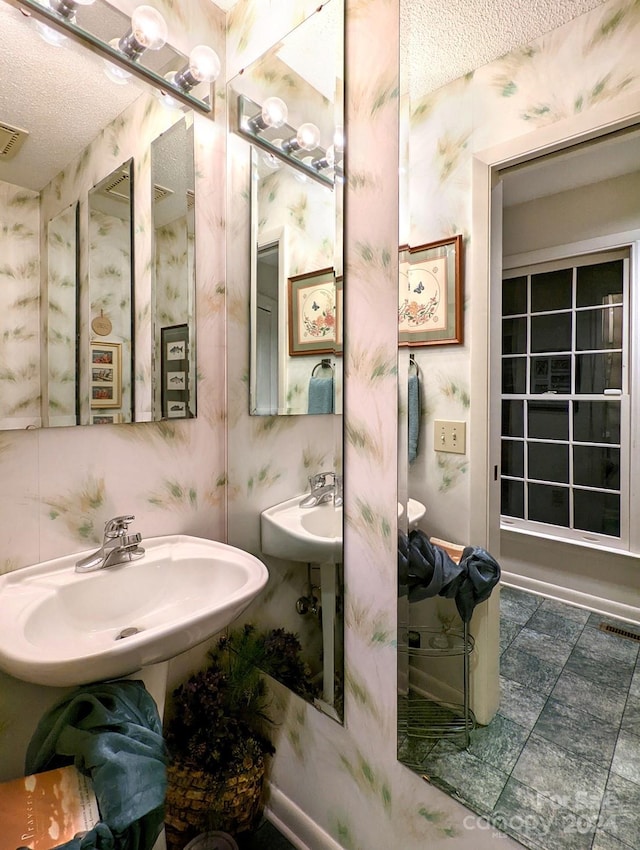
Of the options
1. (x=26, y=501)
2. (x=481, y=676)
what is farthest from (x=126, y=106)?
(x=481, y=676)

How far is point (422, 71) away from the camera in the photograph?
0.97m

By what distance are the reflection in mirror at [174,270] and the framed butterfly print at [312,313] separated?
0.35m

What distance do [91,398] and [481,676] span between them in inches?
44.6

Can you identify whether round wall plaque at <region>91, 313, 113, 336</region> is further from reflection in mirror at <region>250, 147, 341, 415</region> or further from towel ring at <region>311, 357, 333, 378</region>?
towel ring at <region>311, 357, 333, 378</region>

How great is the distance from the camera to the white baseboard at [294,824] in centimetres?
124

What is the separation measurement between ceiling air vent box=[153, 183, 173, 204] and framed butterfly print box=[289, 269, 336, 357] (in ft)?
1.51

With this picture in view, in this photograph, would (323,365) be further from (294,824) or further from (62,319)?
(294,824)

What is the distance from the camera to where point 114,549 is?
44.9 inches

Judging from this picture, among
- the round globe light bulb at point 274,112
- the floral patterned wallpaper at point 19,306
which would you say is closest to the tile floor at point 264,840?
the floral patterned wallpaper at point 19,306

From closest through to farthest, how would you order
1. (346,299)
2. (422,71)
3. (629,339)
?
(629,339)
(422,71)
(346,299)

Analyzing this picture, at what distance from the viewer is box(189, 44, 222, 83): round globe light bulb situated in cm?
129

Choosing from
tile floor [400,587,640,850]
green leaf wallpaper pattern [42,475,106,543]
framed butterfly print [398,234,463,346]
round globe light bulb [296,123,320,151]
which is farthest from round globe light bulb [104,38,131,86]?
tile floor [400,587,640,850]

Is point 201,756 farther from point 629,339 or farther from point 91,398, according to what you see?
point 629,339

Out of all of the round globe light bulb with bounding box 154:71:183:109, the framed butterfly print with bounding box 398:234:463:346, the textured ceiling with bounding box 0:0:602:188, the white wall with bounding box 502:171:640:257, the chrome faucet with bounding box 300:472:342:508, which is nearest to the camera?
the white wall with bounding box 502:171:640:257
